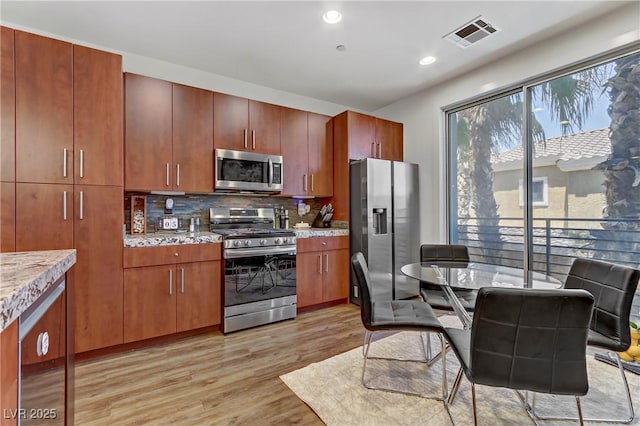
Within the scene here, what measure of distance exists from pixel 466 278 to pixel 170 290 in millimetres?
2484

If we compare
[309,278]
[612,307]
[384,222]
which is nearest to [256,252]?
[309,278]

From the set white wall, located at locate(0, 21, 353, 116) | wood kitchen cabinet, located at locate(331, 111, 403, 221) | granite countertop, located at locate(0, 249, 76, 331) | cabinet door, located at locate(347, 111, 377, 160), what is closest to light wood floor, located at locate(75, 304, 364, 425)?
granite countertop, located at locate(0, 249, 76, 331)

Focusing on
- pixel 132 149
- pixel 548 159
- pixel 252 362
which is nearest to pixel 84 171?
pixel 132 149

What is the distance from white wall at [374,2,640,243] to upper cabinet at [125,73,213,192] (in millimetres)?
2750

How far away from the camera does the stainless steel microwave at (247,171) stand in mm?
3133

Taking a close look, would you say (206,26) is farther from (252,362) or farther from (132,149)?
(252,362)

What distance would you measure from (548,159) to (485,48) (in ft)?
4.23

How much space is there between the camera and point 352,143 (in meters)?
3.79

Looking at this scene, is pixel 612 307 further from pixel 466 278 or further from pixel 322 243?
pixel 322 243

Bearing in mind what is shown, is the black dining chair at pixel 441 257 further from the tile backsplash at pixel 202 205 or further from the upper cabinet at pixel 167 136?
the upper cabinet at pixel 167 136

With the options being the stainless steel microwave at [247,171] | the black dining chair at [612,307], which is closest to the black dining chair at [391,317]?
the black dining chair at [612,307]

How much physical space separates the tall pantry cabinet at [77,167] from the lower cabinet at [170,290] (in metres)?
0.09

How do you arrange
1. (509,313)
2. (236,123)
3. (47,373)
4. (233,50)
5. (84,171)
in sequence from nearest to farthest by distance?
(47,373), (509,313), (84,171), (233,50), (236,123)

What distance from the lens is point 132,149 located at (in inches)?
106
